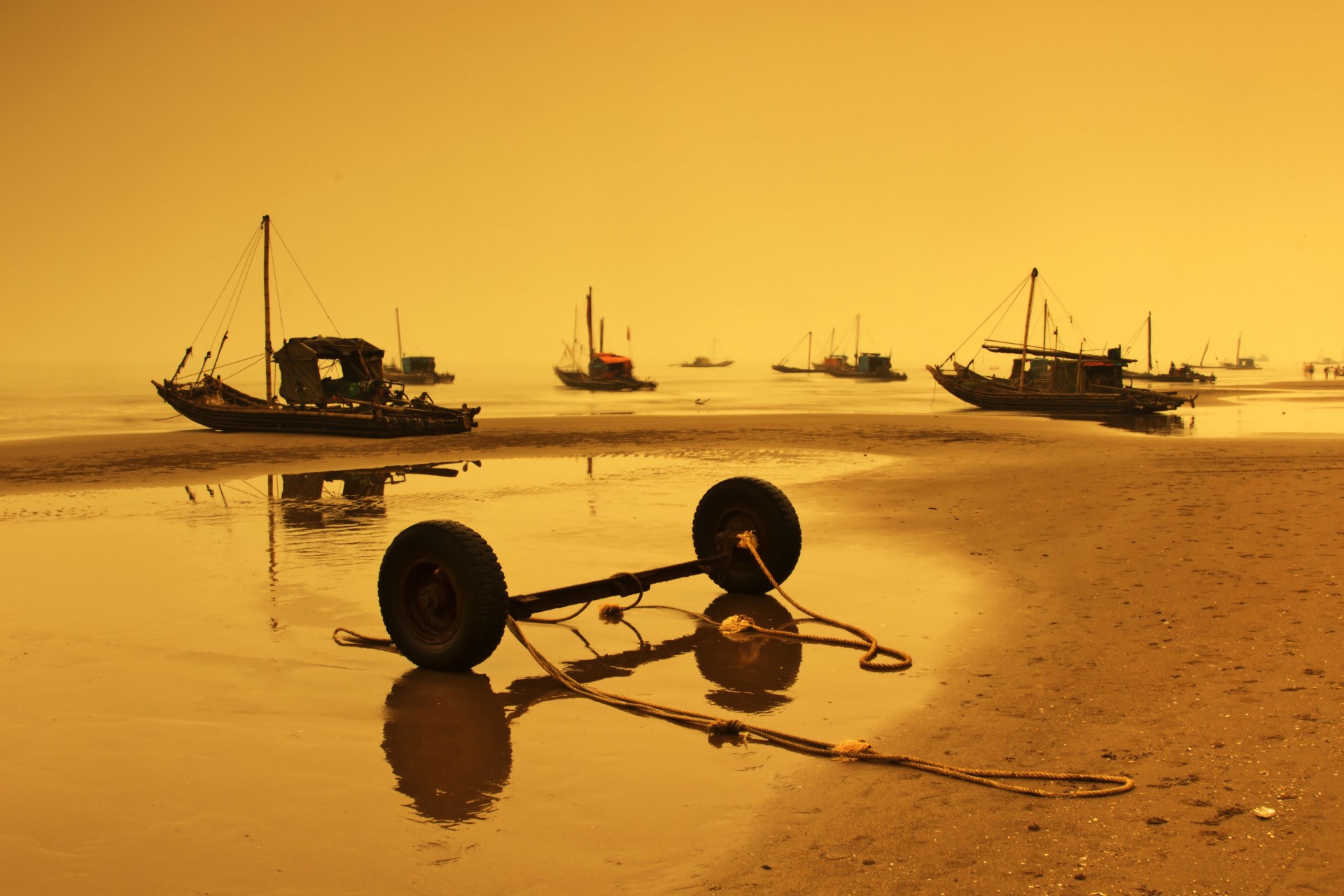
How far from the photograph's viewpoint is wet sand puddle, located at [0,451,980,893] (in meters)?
4.13

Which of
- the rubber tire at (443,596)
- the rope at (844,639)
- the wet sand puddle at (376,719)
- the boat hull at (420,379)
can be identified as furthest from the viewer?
the boat hull at (420,379)

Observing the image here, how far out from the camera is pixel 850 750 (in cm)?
505

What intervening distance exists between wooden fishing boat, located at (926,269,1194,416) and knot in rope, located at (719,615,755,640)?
4159 centimetres

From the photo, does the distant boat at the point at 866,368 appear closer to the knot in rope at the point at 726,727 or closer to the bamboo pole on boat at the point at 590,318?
the bamboo pole on boat at the point at 590,318

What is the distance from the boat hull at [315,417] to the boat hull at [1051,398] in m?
28.1

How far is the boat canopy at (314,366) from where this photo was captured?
35969mm

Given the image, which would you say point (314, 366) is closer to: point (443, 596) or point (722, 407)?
point (722, 407)

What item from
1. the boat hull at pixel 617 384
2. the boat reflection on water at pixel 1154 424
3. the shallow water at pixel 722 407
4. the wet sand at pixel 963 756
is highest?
the boat hull at pixel 617 384

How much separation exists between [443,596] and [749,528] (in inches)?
125

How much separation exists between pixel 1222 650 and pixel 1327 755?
1.97 metres

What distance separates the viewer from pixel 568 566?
10477 mm

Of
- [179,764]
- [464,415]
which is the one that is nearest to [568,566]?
[179,764]

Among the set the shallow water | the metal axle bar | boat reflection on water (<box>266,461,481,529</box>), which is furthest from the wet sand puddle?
the shallow water

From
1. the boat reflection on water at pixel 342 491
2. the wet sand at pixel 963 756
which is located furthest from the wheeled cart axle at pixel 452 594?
the boat reflection on water at pixel 342 491
